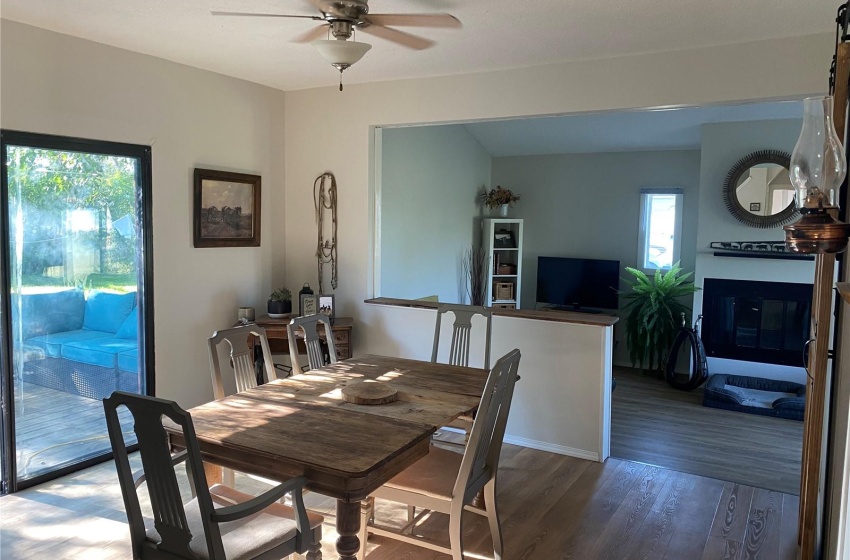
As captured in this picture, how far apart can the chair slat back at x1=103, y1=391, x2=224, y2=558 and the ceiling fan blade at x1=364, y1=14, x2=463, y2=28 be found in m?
1.71

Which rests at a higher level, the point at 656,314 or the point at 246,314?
the point at 246,314

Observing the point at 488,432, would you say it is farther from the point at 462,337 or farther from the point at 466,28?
the point at 466,28

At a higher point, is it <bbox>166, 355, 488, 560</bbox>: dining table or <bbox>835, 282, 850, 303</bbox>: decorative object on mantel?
<bbox>835, 282, 850, 303</bbox>: decorative object on mantel

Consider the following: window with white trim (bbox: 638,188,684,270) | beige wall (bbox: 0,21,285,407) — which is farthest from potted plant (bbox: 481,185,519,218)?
beige wall (bbox: 0,21,285,407)

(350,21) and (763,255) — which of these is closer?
(350,21)

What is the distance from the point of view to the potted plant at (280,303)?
4.79 meters

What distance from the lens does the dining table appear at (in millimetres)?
2154

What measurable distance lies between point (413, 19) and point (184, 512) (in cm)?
201

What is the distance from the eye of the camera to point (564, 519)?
335cm

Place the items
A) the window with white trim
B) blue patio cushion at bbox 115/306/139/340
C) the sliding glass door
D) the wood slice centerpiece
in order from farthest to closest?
the window with white trim → blue patio cushion at bbox 115/306/139/340 → the sliding glass door → the wood slice centerpiece

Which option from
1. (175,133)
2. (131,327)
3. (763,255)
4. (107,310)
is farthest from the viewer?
(763,255)

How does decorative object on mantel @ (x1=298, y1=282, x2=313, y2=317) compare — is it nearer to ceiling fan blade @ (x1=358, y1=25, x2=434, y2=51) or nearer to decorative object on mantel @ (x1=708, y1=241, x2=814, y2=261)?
ceiling fan blade @ (x1=358, y1=25, x2=434, y2=51)

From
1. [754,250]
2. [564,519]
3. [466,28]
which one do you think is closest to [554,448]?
[564,519]

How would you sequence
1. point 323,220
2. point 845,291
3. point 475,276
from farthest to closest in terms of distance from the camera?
point 475,276 → point 323,220 → point 845,291
